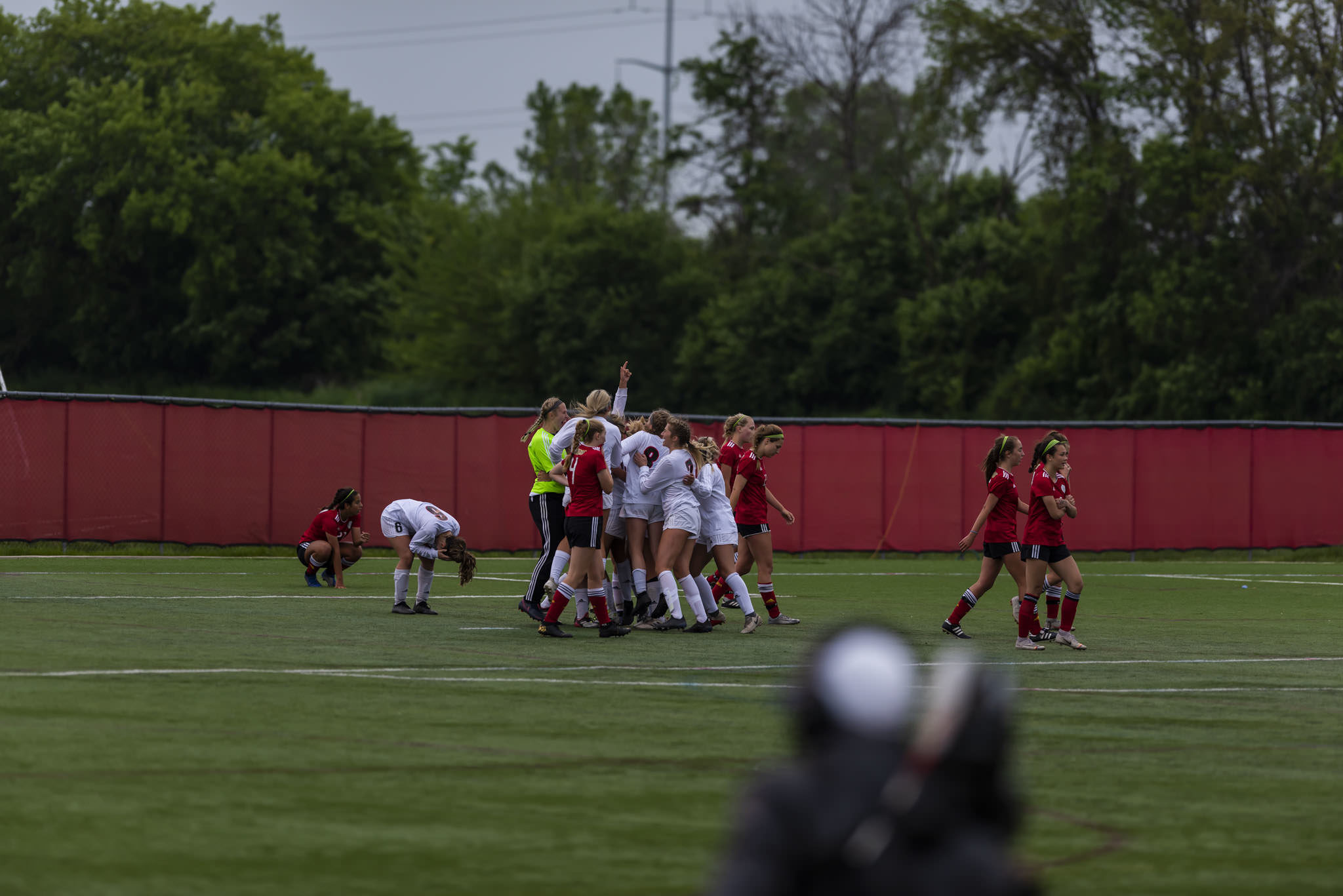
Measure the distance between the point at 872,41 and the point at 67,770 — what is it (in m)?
54.1

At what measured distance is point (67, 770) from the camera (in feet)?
24.5

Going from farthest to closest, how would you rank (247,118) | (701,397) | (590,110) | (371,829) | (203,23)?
(590,110), (203,23), (247,118), (701,397), (371,829)

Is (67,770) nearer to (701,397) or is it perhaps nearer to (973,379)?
(973,379)

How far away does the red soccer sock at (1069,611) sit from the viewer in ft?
49.0

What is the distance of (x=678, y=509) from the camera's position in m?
15.5

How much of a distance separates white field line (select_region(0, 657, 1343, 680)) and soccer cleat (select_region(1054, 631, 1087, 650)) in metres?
0.96

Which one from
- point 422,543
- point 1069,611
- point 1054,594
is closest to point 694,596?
point 422,543

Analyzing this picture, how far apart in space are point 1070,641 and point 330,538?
9736 millimetres

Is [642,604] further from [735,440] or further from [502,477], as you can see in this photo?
[502,477]

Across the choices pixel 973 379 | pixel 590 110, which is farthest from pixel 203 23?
pixel 973 379

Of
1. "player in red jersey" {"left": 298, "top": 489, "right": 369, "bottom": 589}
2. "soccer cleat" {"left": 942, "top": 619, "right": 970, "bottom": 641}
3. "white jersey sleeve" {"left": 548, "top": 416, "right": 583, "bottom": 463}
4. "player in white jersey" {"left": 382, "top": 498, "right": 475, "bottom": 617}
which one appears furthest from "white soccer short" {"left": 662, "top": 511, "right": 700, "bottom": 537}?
"player in red jersey" {"left": 298, "top": 489, "right": 369, "bottom": 589}

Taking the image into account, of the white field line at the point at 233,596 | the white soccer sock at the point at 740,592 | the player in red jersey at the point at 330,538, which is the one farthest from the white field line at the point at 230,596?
the white soccer sock at the point at 740,592

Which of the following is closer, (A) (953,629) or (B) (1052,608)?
(B) (1052,608)

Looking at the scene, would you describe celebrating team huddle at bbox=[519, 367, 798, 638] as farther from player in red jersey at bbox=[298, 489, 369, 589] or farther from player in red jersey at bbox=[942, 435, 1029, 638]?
player in red jersey at bbox=[298, 489, 369, 589]
